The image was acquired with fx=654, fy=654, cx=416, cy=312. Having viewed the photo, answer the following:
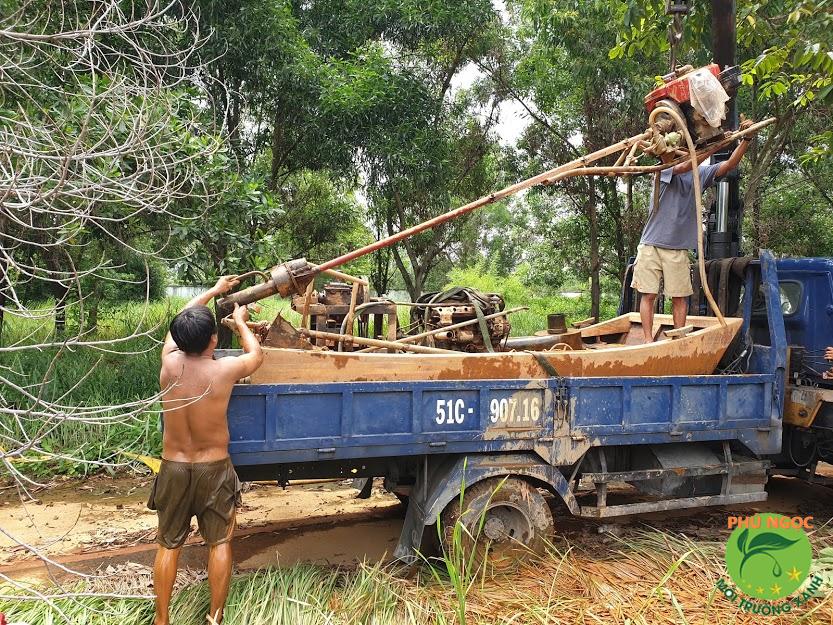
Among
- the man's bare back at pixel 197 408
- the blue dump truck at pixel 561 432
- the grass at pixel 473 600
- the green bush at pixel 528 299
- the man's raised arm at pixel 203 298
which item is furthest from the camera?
the green bush at pixel 528 299

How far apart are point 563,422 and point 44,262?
7.25 m

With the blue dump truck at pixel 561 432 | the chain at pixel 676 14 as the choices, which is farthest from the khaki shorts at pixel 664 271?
the chain at pixel 676 14

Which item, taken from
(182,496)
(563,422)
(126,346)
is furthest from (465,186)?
(182,496)

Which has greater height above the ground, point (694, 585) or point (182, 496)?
point (182, 496)

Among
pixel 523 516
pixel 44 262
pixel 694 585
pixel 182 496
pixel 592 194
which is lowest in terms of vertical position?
pixel 694 585

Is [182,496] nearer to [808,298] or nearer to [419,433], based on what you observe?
[419,433]

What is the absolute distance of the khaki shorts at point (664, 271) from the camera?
16.6ft

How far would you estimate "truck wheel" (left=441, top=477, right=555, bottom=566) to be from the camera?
3.95 m

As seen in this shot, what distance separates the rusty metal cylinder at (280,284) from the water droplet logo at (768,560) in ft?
9.86

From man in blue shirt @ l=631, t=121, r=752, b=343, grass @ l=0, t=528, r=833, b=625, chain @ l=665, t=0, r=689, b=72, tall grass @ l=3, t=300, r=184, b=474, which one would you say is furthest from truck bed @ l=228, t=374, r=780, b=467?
chain @ l=665, t=0, r=689, b=72

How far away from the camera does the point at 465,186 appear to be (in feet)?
44.4

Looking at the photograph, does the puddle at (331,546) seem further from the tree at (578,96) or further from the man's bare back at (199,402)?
the tree at (578,96)

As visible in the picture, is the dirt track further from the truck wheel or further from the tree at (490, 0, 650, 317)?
the tree at (490, 0, 650, 317)

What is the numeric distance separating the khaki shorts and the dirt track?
1.82 m
